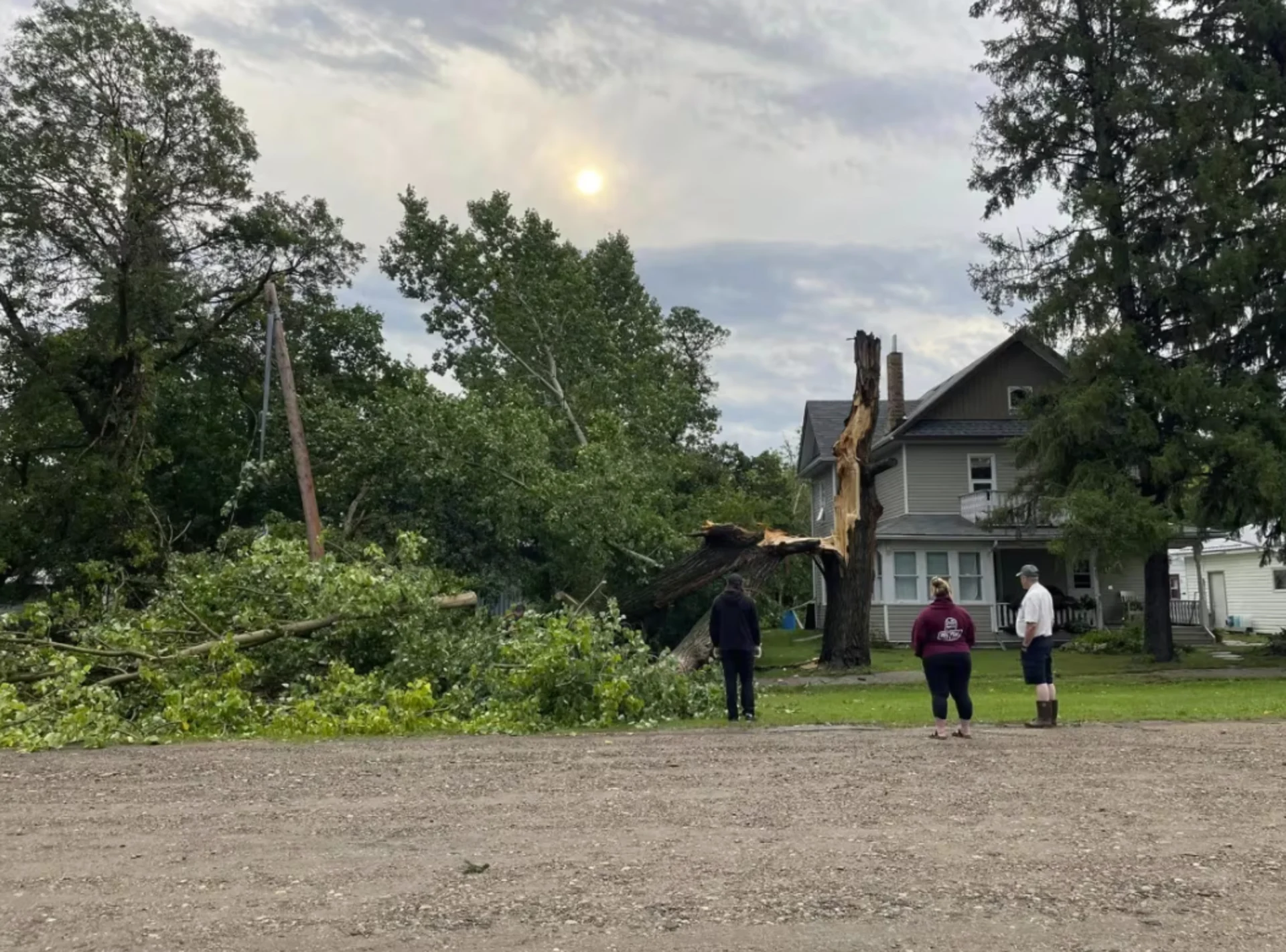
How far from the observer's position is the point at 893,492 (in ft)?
106

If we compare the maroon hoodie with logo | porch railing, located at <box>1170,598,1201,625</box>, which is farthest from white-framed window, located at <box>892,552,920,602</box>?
the maroon hoodie with logo

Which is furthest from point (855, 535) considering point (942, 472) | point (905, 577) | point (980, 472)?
point (980, 472)

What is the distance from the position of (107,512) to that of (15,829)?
16036mm

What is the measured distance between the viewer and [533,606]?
20.8 m

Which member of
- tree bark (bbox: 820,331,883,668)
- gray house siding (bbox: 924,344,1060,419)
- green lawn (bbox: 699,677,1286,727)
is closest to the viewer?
green lawn (bbox: 699,677,1286,727)

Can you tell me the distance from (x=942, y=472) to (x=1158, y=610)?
346 inches

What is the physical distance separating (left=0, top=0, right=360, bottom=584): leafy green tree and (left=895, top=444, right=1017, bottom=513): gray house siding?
57.7ft

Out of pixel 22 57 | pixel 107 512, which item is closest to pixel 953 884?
pixel 107 512

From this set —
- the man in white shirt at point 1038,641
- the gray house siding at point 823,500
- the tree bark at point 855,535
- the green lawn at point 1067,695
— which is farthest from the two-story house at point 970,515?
the man in white shirt at point 1038,641

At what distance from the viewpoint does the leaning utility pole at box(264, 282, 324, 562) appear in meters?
18.2

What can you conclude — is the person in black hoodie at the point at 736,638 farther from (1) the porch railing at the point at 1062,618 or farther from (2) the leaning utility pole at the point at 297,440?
(1) the porch railing at the point at 1062,618

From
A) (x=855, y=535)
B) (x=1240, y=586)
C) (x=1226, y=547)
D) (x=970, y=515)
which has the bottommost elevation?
(x=1240, y=586)

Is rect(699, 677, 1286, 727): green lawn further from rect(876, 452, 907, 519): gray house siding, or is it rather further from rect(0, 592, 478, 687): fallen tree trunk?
rect(876, 452, 907, 519): gray house siding

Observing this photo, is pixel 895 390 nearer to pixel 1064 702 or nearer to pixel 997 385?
pixel 997 385
